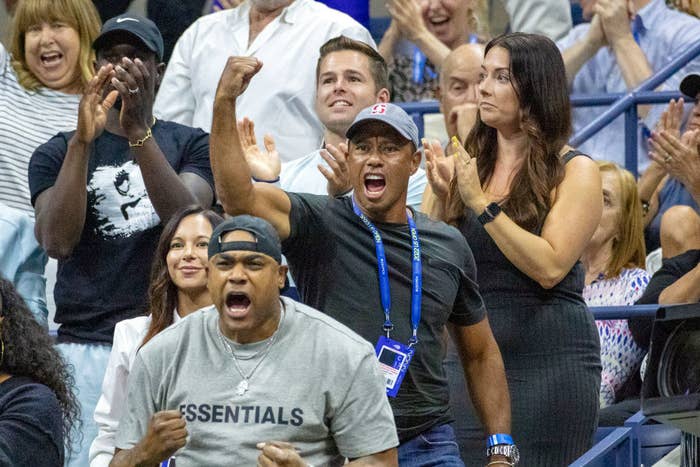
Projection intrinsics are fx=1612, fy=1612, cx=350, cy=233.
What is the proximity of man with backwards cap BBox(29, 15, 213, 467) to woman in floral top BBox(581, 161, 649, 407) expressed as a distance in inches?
65.4

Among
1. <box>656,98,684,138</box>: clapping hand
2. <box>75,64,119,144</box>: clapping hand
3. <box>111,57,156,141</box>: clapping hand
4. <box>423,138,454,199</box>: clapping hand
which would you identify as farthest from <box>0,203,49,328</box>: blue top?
<box>656,98,684,138</box>: clapping hand

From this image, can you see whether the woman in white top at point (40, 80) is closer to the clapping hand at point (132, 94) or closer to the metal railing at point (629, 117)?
the clapping hand at point (132, 94)

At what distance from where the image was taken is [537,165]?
5277 mm

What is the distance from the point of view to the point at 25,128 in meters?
6.79

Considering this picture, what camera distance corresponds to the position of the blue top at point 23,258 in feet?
20.2

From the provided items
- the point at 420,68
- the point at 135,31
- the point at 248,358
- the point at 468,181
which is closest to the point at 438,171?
the point at 468,181

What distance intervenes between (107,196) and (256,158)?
108 centimetres

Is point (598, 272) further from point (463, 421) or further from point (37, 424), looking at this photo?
point (37, 424)

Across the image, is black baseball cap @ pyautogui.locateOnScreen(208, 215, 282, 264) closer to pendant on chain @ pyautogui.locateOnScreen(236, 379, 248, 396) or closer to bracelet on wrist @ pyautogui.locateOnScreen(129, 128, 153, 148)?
pendant on chain @ pyautogui.locateOnScreen(236, 379, 248, 396)

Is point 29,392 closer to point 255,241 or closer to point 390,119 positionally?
point 255,241

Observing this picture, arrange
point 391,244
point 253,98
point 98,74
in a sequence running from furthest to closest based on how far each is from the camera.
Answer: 1. point 253,98
2. point 98,74
3. point 391,244

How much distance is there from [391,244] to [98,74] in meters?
1.59

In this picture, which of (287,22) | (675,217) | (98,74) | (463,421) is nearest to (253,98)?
(287,22)

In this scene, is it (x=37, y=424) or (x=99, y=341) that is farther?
(x=99, y=341)
